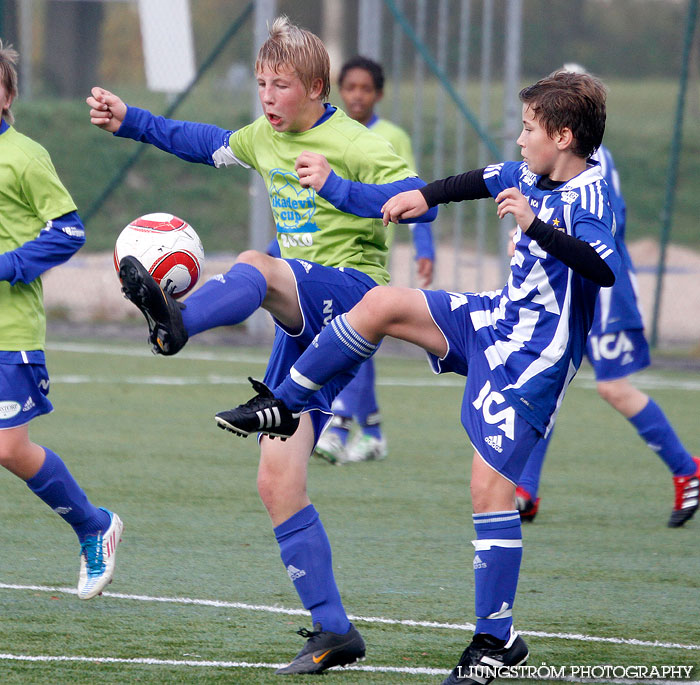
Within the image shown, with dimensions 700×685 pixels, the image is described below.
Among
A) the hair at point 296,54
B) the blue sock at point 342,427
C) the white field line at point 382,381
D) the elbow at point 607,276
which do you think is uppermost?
the hair at point 296,54

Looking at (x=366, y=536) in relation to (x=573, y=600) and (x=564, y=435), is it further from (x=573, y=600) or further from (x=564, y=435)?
(x=564, y=435)

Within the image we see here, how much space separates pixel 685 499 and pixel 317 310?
2.77 metres

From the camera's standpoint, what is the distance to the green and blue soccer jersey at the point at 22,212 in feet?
14.6

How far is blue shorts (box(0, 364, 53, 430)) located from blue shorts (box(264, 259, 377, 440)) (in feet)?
2.99

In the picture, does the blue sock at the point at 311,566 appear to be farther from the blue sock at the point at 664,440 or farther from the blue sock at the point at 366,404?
the blue sock at the point at 366,404

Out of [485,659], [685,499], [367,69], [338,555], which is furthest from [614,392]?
[485,659]

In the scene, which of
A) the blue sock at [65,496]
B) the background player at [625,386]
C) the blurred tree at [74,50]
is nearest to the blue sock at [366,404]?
the background player at [625,386]

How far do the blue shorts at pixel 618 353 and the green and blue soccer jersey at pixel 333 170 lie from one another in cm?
228

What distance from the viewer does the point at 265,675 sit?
377 cm

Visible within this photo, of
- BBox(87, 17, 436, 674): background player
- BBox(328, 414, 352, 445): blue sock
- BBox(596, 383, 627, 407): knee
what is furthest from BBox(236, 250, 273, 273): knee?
BBox(328, 414, 352, 445): blue sock

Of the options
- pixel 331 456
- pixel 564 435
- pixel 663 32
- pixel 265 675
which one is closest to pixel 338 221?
pixel 265 675

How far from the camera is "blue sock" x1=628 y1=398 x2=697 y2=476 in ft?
20.1

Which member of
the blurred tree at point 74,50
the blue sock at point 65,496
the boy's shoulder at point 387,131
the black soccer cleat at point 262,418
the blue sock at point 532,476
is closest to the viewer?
the black soccer cleat at point 262,418

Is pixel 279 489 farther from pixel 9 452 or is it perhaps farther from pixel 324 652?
pixel 9 452
